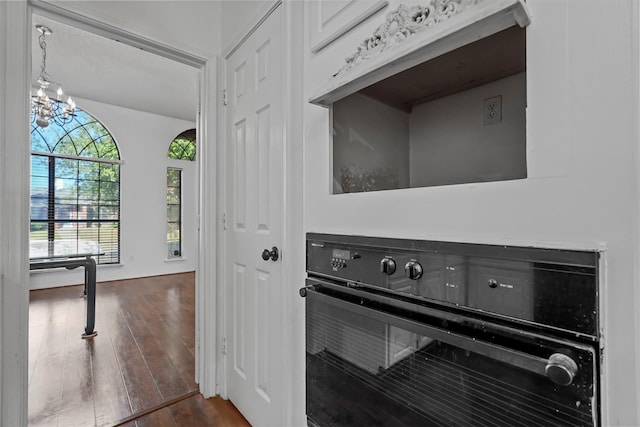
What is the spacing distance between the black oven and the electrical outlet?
399 millimetres

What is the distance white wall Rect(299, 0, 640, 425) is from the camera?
502 millimetres

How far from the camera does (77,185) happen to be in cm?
523

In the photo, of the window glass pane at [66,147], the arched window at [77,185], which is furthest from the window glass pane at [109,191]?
the window glass pane at [66,147]

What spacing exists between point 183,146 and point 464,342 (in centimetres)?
665

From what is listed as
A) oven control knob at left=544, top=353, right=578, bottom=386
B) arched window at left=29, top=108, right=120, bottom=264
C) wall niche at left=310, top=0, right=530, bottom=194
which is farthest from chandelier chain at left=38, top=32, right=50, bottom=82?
oven control knob at left=544, top=353, right=578, bottom=386

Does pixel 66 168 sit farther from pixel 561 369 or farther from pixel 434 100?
pixel 561 369

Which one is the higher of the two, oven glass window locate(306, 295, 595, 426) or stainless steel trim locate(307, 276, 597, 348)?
stainless steel trim locate(307, 276, 597, 348)

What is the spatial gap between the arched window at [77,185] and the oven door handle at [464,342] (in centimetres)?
591

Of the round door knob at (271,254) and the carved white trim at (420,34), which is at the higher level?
the carved white trim at (420,34)

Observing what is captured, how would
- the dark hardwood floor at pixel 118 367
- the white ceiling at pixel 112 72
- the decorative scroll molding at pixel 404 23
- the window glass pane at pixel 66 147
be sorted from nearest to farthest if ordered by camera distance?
1. the decorative scroll molding at pixel 404 23
2. the dark hardwood floor at pixel 118 367
3. the white ceiling at pixel 112 72
4. the window glass pane at pixel 66 147

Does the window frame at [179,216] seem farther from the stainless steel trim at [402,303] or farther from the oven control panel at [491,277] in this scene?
the oven control panel at [491,277]

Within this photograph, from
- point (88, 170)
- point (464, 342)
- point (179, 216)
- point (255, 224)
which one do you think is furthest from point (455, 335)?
point (179, 216)

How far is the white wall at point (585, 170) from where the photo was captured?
1.65ft

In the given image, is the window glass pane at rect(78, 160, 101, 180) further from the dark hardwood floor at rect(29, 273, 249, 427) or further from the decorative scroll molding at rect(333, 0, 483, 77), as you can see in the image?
the decorative scroll molding at rect(333, 0, 483, 77)
